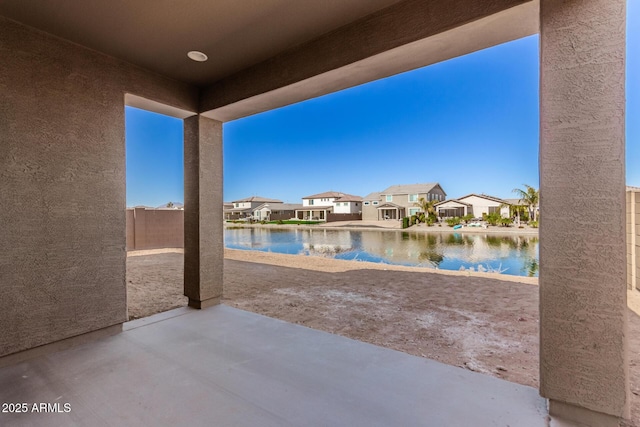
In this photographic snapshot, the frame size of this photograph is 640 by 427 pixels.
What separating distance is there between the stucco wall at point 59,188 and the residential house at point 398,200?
3027 centimetres

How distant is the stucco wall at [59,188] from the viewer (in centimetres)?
236

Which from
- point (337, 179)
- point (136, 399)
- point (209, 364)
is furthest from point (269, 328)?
point (337, 179)

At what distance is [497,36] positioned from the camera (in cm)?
216

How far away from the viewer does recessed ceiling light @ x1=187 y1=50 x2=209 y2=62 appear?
285 cm

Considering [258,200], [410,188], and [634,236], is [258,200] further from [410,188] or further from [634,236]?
[634,236]

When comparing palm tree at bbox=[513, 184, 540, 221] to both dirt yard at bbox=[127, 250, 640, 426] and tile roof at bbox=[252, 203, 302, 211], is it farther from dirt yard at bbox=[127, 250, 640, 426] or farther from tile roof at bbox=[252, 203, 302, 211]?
tile roof at bbox=[252, 203, 302, 211]

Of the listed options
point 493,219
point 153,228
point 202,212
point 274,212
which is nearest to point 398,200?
point 493,219

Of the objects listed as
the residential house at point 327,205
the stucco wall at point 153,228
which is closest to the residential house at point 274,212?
the residential house at point 327,205

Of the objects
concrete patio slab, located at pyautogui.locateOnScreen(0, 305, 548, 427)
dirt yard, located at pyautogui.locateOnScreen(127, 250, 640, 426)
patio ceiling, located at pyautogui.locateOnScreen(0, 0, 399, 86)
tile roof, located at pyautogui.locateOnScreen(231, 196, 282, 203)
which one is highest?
tile roof, located at pyautogui.locateOnScreen(231, 196, 282, 203)

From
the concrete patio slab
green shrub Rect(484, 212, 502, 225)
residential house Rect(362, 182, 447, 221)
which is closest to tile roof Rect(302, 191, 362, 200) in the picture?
residential house Rect(362, 182, 447, 221)

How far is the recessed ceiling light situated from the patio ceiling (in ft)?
0.18

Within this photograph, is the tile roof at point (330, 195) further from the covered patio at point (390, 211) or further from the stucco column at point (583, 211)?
the stucco column at point (583, 211)

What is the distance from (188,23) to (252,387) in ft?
9.42

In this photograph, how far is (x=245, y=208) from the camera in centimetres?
4669
